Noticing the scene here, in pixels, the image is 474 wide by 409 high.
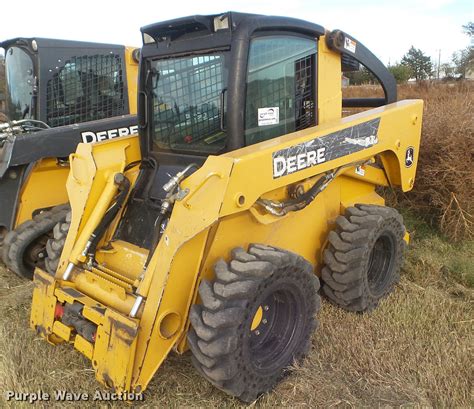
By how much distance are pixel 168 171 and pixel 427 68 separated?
40448mm

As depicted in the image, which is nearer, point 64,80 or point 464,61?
point 64,80

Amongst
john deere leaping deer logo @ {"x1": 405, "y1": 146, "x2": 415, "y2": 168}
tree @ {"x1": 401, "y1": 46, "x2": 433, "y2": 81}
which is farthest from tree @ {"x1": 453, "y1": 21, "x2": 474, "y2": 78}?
john deere leaping deer logo @ {"x1": 405, "y1": 146, "x2": 415, "y2": 168}

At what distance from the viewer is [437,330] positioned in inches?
129

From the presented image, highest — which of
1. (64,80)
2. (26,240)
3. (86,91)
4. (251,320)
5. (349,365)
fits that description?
(64,80)

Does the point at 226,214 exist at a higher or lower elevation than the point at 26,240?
higher

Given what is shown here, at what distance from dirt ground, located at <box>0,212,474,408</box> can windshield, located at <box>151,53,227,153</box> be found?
55.7 inches

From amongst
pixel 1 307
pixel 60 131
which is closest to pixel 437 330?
pixel 1 307

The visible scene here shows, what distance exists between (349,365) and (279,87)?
70.2 inches

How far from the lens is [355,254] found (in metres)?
3.36

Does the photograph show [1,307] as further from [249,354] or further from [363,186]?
[363,186]

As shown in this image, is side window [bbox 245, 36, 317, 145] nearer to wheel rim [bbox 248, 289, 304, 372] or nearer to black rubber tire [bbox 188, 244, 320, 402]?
black rubber tire [bbox 188, 244, 320, 402]

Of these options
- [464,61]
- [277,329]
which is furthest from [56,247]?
[464,61]

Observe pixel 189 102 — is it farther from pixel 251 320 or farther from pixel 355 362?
pixel 355 362

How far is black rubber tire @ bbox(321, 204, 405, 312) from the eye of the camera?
3.37 meters
